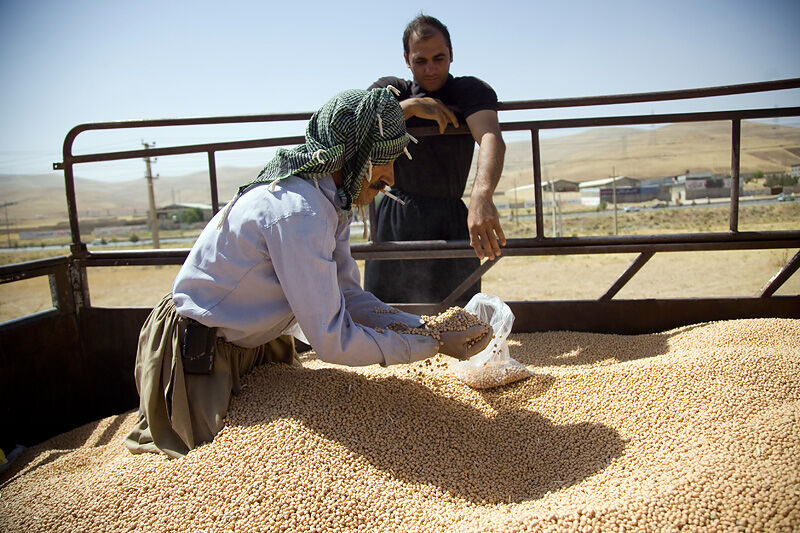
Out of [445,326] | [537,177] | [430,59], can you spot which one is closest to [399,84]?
[430,59]

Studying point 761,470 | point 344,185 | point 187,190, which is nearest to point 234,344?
point 344,185

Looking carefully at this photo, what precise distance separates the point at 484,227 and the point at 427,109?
792 millimetres

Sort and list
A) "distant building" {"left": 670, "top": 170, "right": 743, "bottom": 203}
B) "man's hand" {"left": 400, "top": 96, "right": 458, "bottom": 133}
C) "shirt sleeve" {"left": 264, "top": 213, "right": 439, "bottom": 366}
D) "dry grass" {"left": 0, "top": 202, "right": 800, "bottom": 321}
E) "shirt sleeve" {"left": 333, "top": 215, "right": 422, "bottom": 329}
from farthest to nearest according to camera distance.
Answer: "distant building" {"left": 670, "top": 170, "right": 743, "bottom": 203} < "dry grass" {"left": 0, "top": 202, "right": 800, "bottom": 321} < "man's hand" {"left": 400, "top": 96, "right": 458, "bottom": 133} < "shirt sleeve" {"left": 333, "top": 215, "right": 422, "bottom": 329} < "shirt sleeve" {"left": 264, "top": 213, "right": 439, "bottom": 366}

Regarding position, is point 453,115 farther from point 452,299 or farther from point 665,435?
point 665,435

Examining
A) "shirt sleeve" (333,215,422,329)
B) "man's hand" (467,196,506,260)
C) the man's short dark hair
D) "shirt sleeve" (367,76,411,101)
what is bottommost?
"shirt sleeve" (333,215,422,329)

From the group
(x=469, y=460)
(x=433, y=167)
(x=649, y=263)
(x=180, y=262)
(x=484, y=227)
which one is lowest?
(x=649, y=263)

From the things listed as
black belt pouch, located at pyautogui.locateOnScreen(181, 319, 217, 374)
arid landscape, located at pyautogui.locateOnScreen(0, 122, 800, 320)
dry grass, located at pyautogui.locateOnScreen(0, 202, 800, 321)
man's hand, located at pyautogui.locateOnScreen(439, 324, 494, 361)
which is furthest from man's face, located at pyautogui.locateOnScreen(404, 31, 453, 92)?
dry grass, located at pyautogui.locateOnScreen(0, 202, 800, 321)

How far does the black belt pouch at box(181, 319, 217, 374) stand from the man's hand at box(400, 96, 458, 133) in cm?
148

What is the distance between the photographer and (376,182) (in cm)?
211

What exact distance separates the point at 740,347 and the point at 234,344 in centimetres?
210

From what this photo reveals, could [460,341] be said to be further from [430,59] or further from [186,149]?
[186,149]

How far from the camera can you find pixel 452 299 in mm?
3064

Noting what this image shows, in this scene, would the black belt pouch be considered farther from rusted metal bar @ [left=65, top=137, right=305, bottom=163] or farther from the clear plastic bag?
rusted metal bar @ [left=65, top=137, right=305, bottom=163]

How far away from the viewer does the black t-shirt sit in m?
2.87
